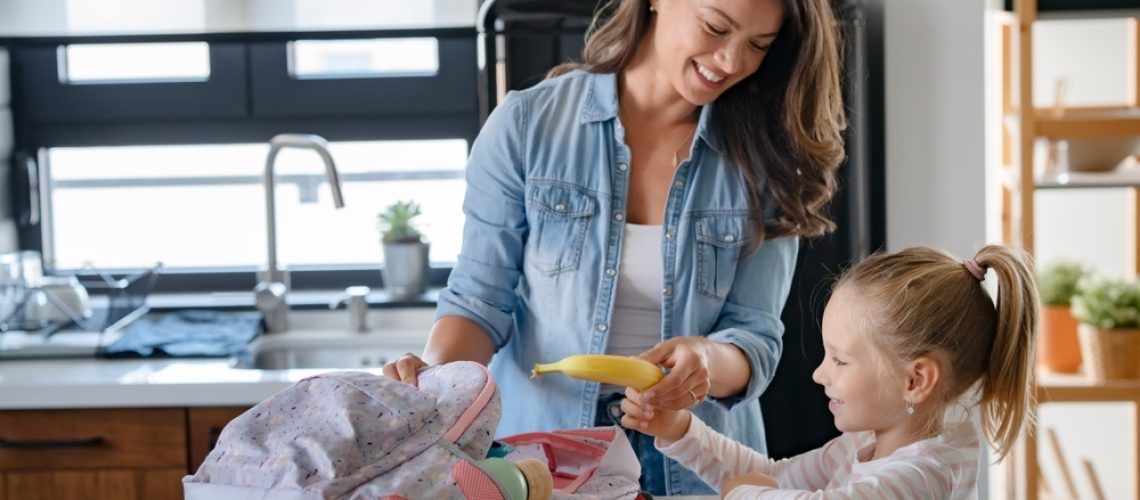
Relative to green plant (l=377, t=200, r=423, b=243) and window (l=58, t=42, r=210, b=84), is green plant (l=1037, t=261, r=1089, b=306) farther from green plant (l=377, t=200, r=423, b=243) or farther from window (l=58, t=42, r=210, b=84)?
window (l=58, t=42, r=210, b=84)

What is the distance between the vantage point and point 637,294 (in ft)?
5.83

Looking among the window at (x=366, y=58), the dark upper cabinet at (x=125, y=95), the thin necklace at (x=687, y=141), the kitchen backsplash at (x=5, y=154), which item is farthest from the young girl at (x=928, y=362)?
the kitchen backsplash at (x=5, y=154)

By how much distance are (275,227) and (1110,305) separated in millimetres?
1892

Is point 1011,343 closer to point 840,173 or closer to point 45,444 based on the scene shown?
point 840,173

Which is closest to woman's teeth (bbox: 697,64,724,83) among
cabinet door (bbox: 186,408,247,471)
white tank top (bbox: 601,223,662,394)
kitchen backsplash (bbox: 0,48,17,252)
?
white tank top (bbox: 601,223,662,394)

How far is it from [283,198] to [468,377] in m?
2.00

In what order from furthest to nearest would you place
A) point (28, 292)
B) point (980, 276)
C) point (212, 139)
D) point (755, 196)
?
point (212, 139) → point (28, 292) → point (755, 196) → point (980, 276)

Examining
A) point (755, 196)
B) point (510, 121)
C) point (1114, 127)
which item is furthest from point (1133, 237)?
point (510, 121)

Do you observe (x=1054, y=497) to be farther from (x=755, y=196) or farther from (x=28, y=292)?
(x=28, y=292)

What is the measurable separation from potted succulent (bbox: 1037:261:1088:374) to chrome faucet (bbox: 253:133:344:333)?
5.54 feet

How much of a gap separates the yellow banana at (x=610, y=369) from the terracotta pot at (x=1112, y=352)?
186 centimetres

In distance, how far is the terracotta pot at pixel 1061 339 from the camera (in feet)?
10.2

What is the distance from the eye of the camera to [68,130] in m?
3.15

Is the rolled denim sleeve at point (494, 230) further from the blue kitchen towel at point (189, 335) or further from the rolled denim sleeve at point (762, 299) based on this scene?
the blue kitchen towel at point (189, 335)
